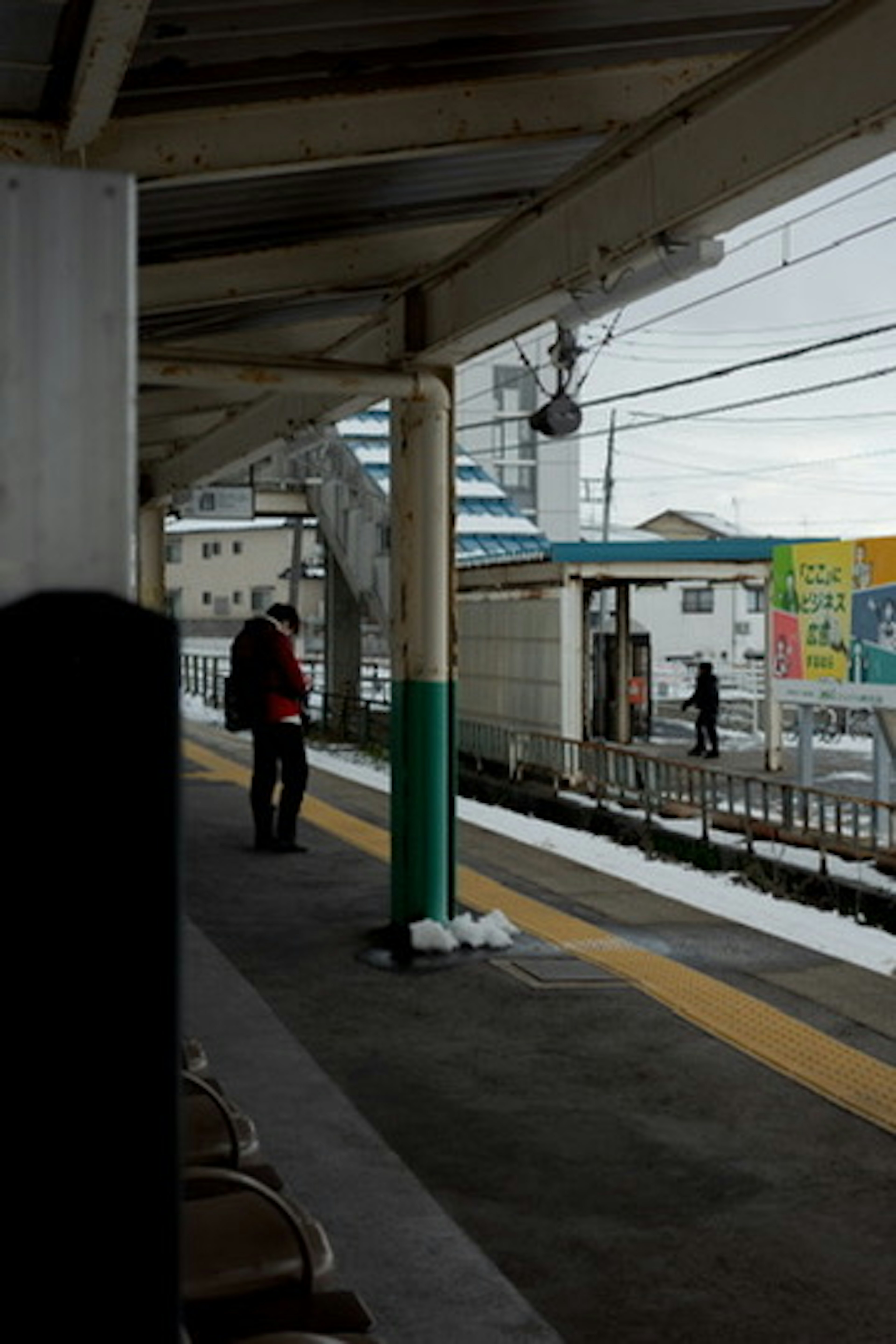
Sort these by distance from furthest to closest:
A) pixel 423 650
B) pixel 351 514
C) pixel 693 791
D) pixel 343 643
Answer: pixel 343 643
pixel 351 514
pixel 693 791
pixel 423 650

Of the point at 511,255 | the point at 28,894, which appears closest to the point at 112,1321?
the point at 28,894

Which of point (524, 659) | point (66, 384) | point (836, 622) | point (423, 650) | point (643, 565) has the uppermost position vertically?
point (643, 565)

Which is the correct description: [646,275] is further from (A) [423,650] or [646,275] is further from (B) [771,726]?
(B) [771,726]

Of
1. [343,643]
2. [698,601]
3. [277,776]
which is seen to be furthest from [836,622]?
[698,601]

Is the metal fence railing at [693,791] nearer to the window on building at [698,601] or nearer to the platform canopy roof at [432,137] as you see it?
the platform canopy roof at [432,137]

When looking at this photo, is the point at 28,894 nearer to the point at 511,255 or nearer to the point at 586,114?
the point at 586,114

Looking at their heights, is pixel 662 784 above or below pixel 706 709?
below

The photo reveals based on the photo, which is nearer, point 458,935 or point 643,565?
point 458,935

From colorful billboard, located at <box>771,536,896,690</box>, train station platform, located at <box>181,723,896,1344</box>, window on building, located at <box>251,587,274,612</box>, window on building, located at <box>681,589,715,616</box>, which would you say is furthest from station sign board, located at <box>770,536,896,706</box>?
window on building, located at <box>251,587,274,612</box>

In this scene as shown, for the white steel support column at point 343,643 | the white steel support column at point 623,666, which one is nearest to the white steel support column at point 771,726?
the white steel support column at point 623,666

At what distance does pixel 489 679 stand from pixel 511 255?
39.7 ft

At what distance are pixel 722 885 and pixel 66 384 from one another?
8.40m

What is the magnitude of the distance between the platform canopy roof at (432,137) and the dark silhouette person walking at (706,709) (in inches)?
483

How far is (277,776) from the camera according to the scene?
1068 centimetres
